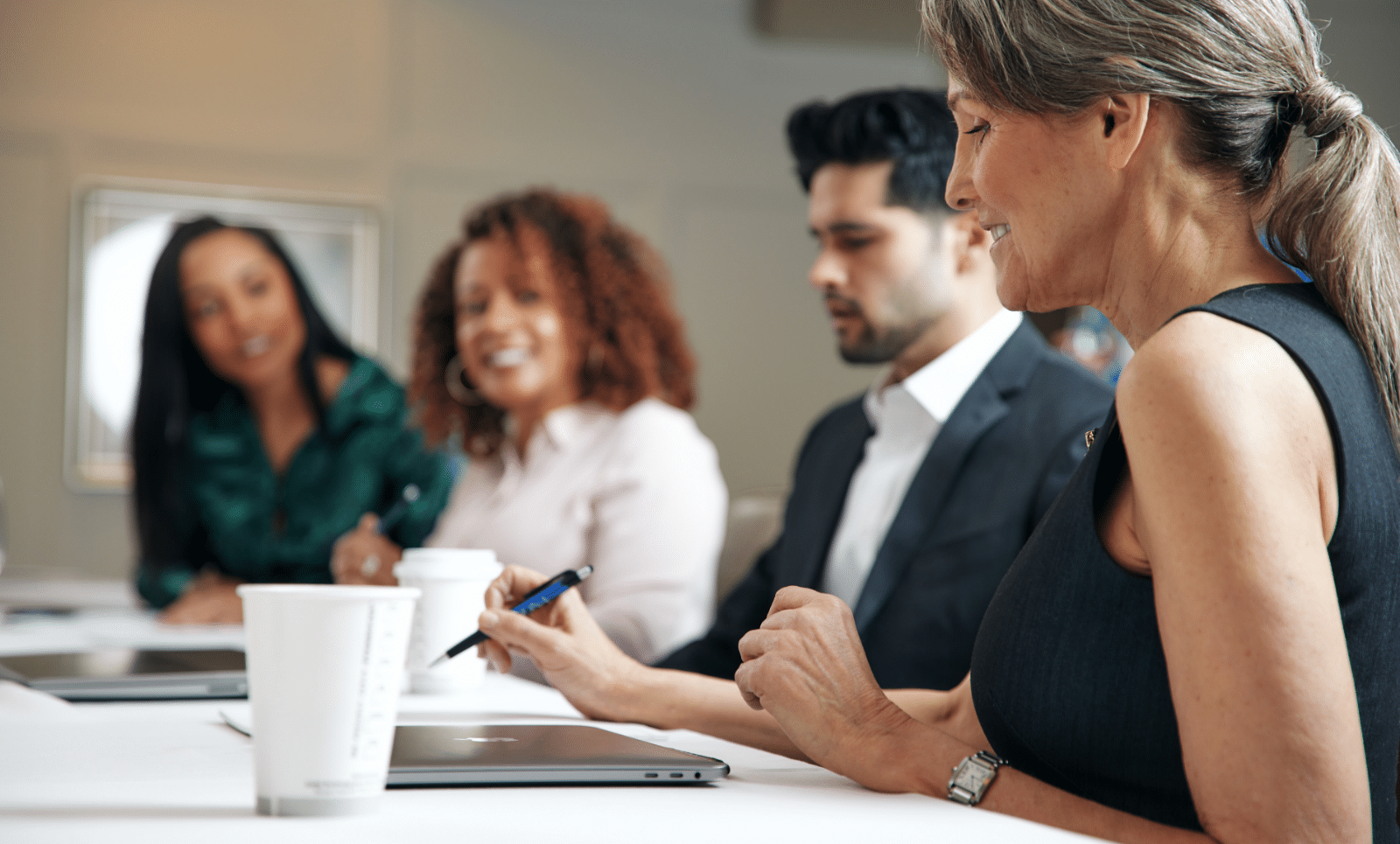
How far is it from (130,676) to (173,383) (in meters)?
1.80

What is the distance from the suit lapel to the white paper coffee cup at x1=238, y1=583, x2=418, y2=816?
922 millimetres

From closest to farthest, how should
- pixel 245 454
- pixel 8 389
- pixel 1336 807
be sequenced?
pixel 1336 807 < pixel 245 454 < pixel 8 389

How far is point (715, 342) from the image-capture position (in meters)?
4.86

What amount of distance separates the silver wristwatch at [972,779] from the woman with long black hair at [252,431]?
1969mm

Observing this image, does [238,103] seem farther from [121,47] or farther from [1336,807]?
[1336,807]

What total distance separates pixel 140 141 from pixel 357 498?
231cm

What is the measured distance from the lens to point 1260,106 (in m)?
0.87

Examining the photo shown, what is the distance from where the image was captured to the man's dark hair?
183 centimetres

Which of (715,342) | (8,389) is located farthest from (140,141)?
(715,342)

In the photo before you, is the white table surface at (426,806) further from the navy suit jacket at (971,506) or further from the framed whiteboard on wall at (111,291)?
the framed whiteboard on wall at (111,291)

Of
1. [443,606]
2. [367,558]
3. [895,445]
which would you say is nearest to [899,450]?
[895,445]

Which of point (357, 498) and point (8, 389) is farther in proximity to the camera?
point (8, 389)

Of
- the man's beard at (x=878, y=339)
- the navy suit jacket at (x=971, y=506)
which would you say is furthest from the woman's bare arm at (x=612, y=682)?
the man's beard at (x=878, y=339)

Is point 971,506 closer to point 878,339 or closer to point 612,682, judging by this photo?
point 878,339
